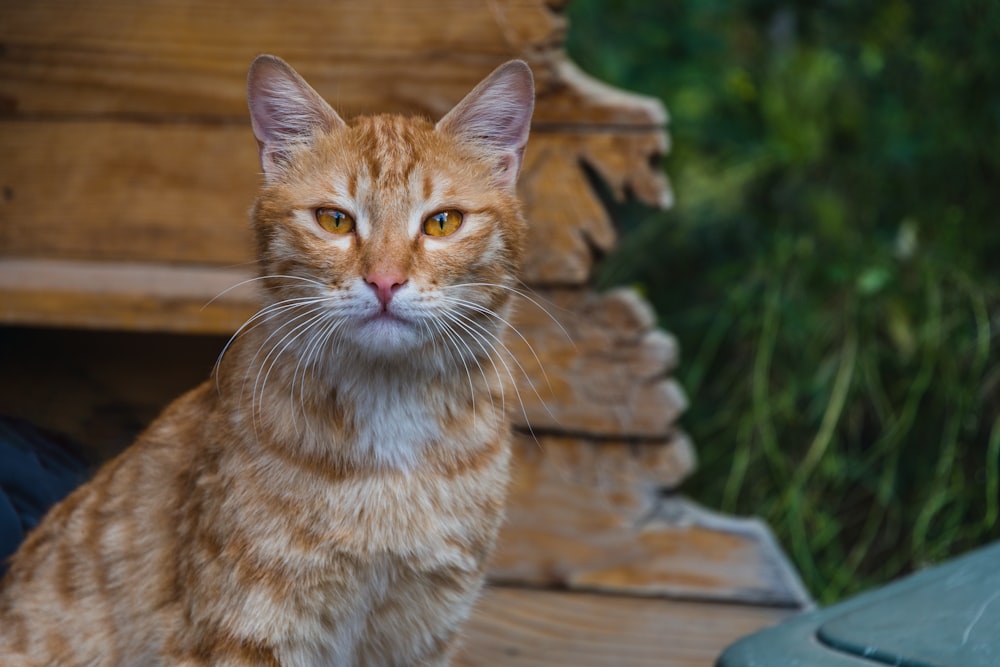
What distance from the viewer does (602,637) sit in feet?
9.29

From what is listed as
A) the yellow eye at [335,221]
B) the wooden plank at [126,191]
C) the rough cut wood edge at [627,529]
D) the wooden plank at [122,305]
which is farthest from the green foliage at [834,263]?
the yellow eye at [335,221]

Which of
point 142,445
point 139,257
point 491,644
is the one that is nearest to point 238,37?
point 139,257

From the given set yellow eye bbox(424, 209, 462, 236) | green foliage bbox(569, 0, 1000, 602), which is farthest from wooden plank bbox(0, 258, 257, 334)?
green foliage bbox(569, 0, 1000, 602)

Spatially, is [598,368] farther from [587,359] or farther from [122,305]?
[122,305]

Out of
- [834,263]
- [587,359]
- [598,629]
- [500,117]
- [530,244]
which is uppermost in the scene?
[500,117]

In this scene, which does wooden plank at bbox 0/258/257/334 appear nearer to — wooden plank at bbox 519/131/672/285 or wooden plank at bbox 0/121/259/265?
wooden plank at bbox 0/121/259/265

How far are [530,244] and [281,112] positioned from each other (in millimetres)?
953

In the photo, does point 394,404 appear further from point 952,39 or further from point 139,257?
point 952,39

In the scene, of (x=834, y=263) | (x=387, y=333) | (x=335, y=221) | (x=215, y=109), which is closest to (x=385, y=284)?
(x=387, y=333)

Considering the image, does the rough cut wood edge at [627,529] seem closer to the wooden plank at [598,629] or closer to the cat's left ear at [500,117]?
the wooden plank at [598,629]

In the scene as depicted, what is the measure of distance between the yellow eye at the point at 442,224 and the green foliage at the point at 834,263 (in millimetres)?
1762

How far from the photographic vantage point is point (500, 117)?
1988mm

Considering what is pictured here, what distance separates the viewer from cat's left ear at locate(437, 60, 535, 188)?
6.35ft

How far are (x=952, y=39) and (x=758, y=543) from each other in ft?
5.79
